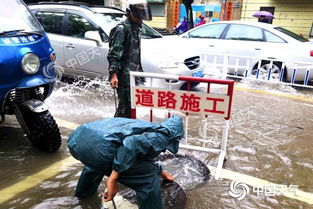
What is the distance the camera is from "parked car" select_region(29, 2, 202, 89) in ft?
17.2

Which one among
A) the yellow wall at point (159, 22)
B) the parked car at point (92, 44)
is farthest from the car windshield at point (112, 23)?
the yellow wall at point (159, 22)

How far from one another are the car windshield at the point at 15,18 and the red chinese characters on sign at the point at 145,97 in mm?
1438

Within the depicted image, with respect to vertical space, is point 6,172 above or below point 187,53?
below

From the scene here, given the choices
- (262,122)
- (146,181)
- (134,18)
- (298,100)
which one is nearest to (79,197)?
(146,181)

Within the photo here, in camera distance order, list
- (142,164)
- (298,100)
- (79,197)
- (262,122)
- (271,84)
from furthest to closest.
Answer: (271,84)
(298,100)
(262,122)
(79,197)
(142,164)

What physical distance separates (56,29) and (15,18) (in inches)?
116

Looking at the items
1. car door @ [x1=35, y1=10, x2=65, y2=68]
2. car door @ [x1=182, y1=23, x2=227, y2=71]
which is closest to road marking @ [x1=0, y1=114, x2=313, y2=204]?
car door @ [x1=35, y1=10, x2=65, y2=68]

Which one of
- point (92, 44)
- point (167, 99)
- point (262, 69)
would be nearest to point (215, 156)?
point (167, 99)

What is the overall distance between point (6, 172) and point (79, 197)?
3.04 ft

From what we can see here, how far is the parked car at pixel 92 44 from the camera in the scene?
5.25m

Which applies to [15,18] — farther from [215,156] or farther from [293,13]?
[293,13]

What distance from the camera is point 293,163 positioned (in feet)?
11.2

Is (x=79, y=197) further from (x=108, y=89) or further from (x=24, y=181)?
(x=108, y=89)

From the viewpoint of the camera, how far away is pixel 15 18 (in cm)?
338
